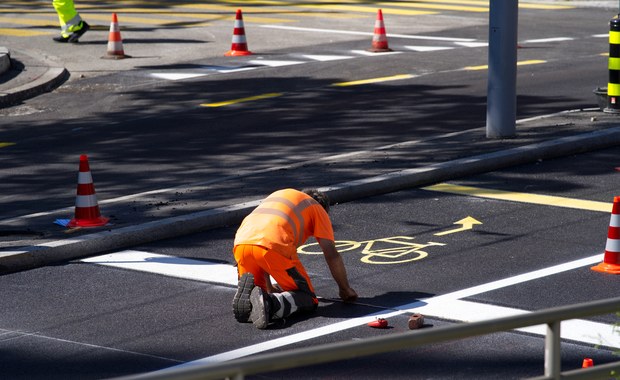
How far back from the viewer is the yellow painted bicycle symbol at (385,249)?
968 centimetres

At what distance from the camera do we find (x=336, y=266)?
27.6ft

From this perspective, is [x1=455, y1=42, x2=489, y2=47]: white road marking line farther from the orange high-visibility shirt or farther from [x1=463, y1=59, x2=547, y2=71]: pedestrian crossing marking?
the orange high-visibility shirt

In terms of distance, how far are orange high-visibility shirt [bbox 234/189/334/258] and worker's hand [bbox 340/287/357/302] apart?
15.1 inches

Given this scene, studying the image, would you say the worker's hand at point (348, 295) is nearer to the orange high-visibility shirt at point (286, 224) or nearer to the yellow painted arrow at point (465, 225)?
the orange high-visibility shirt at point (286, 224)

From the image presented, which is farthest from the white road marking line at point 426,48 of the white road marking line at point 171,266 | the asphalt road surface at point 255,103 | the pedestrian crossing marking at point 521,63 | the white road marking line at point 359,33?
the white road marking line at point 171,266

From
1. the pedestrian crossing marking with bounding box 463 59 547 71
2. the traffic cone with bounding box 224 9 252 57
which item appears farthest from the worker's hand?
the traffic cone with bounding box 224 9 252 57

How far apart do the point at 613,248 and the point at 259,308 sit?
112 inches

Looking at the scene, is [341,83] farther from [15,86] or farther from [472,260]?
[472,260]

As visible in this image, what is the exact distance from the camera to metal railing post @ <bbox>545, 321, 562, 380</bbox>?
4.45 metres

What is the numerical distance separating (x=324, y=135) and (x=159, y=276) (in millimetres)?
6069

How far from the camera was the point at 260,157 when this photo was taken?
45.4 feet

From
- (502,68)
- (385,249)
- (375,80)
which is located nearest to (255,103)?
(375,80)

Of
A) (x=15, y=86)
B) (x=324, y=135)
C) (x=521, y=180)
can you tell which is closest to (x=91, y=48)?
(x=15, y=86)

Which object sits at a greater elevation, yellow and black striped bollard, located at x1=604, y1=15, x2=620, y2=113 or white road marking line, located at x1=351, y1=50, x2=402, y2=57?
yellow and black striped bollard, located at x1=604, y1=15, x2=620, y2=113
